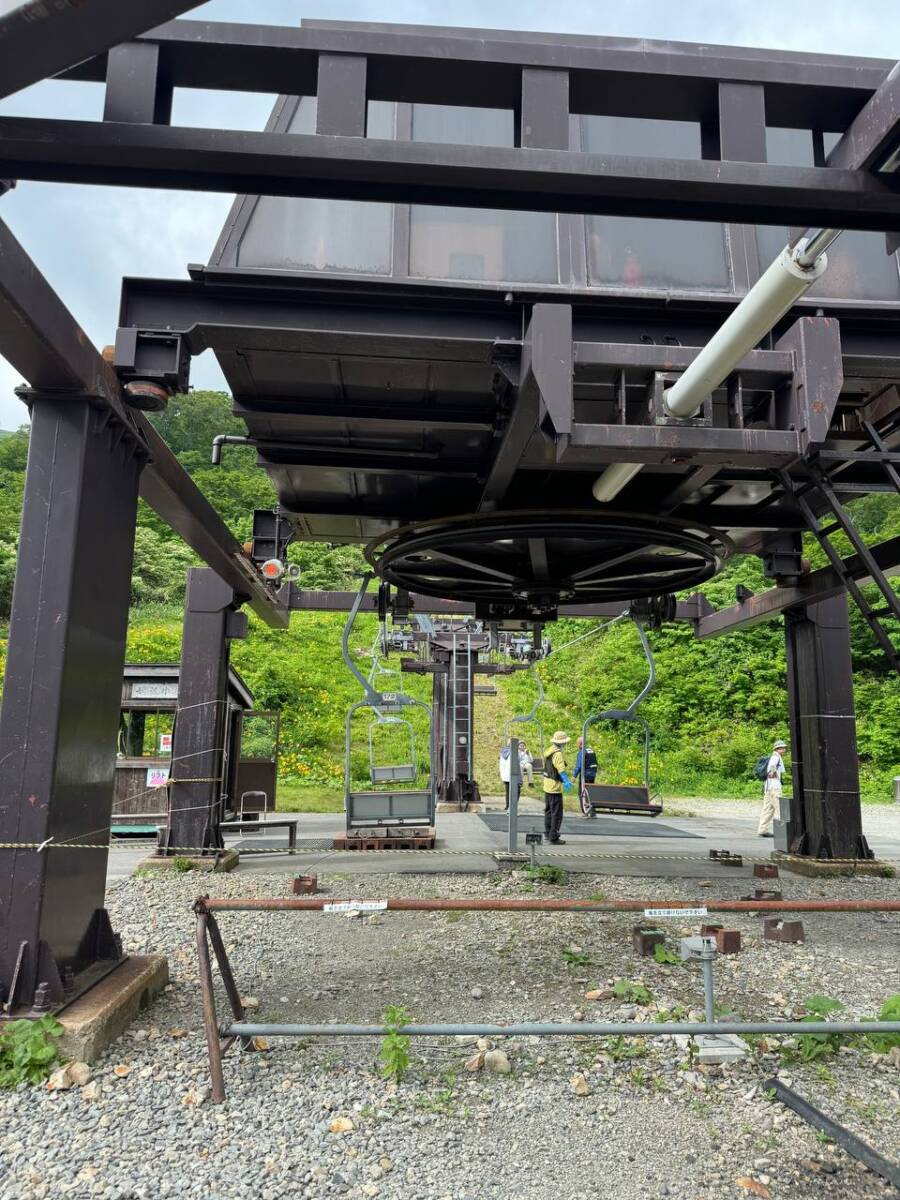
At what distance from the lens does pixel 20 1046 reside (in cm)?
344

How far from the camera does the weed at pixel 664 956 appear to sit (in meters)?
5.56

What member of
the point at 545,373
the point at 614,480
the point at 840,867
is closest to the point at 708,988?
the point at 614,480

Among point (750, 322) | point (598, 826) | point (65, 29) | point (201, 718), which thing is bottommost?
point (598, 826)

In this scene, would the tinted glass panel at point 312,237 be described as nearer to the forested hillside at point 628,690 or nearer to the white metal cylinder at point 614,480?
the white metal cylinder at point 614,480

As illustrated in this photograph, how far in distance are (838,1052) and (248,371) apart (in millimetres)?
5264

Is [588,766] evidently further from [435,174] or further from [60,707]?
[435,174]

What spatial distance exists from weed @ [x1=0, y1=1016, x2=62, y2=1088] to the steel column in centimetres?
879

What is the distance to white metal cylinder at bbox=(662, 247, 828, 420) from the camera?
246 cm

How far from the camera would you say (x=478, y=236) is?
5.21 metres

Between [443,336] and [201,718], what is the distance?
6.59 metres

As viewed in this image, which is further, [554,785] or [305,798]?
[305,798]

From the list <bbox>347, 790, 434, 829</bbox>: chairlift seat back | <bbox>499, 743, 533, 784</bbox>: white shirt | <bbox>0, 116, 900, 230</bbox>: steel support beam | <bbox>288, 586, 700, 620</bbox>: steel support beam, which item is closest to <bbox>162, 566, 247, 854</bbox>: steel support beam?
<bbox>288, 586, 700, 620</bbox>: steel support beam

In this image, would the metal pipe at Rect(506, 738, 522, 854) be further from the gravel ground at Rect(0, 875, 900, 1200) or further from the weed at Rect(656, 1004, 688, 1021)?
the weed at Rect(656, 1004, 688, 1021)

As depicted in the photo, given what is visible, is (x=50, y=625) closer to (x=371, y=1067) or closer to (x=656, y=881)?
(x=371, y=1067)
